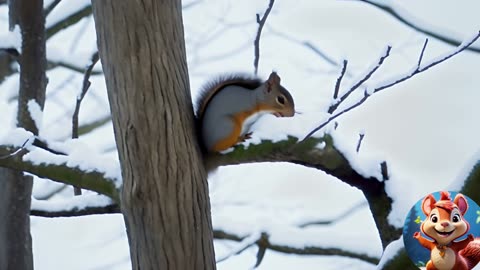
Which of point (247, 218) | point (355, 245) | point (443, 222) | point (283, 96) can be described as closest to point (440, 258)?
point (443, 222)

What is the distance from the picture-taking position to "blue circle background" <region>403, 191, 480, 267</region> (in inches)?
36.8

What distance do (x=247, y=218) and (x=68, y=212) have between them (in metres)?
0.96

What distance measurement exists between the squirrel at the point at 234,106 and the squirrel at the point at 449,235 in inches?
13.2

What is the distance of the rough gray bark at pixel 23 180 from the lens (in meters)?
1.64

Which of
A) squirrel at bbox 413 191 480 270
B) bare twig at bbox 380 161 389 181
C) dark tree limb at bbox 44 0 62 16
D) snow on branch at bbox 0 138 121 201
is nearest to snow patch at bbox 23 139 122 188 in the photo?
snow on branch at bbox 0 138 121 201

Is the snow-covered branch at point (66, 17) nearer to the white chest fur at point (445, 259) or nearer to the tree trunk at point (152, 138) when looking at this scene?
the tree trunk at point (152, 138)

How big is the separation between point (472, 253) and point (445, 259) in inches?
1.2

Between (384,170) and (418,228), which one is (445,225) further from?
(384,170)

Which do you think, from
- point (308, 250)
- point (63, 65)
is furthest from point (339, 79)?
point (63, 65)

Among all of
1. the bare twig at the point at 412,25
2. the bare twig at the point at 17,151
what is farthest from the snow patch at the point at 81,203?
the bare twig at the point at 412,25

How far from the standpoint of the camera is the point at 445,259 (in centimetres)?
94

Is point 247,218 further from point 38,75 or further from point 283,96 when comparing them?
point 283,96

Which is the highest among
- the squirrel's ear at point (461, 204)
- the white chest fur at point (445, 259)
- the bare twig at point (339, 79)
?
the bare twig at point (339, 79)

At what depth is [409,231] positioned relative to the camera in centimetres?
100
